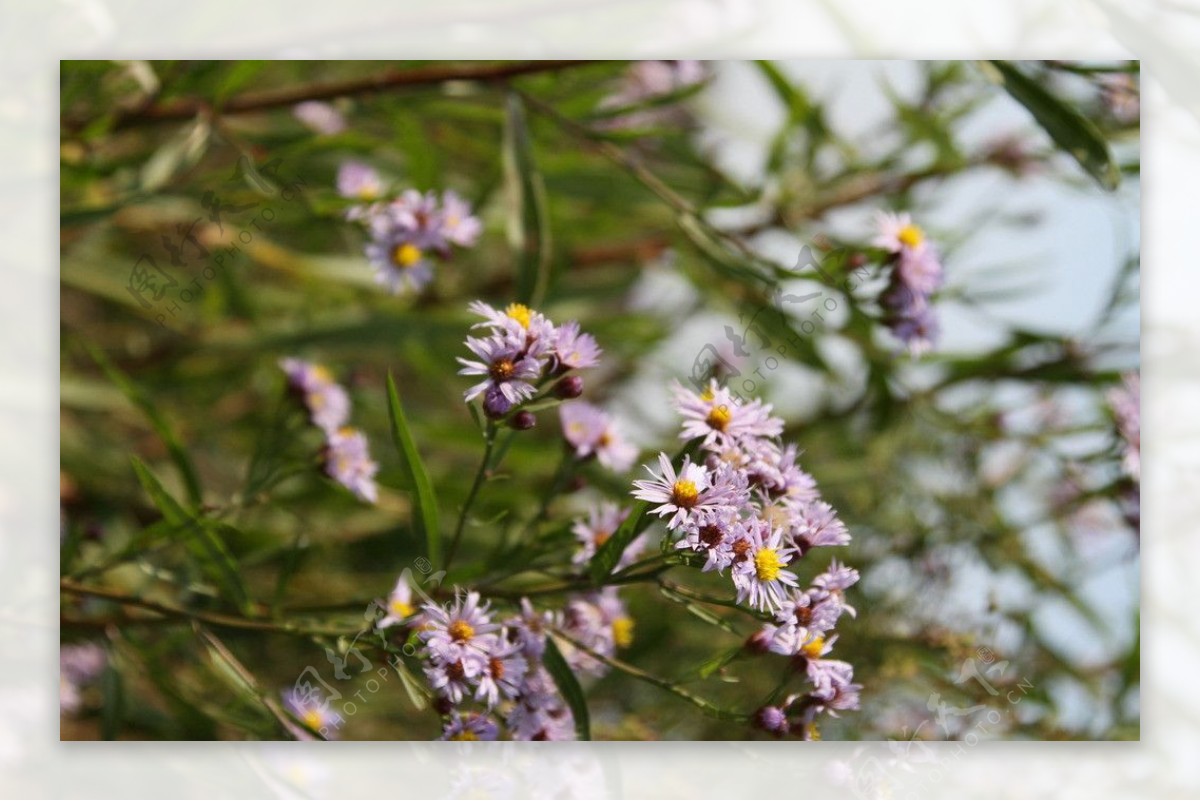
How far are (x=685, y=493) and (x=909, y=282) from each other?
34cm

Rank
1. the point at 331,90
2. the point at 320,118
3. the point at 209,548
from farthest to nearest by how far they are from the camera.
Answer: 1. the point at 320,118
2. the point at 331,90
3. the point at 209,548

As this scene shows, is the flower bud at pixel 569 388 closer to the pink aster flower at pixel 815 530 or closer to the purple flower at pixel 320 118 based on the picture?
the pink aster flower at pixel 815 530

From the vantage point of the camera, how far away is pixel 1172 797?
1.24 metres

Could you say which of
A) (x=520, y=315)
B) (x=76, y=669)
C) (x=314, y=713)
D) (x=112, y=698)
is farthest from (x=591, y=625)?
(x=76, y=669)

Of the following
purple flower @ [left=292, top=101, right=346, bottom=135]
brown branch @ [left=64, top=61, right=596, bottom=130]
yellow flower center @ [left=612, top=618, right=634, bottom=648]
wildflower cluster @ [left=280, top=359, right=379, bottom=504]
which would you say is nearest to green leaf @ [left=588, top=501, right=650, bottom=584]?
yellow flower center @ [left=612, top=618, right=634, bottom=648]

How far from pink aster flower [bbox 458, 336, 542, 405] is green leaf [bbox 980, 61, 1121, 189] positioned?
57 centimetres

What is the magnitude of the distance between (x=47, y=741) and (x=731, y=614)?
674 mm

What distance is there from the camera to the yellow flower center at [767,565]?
0.83 meters

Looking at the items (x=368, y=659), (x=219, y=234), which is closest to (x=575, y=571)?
(x=368, y=659)

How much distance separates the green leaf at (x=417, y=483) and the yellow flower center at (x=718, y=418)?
0.22 meters

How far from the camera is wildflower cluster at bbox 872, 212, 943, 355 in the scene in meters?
1.03

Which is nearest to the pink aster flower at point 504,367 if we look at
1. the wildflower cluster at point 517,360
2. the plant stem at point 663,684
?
the wildflower cluster at point 517,360

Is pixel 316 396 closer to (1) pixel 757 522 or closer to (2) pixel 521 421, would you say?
(2) pixel 521 421

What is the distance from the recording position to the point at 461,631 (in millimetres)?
888
